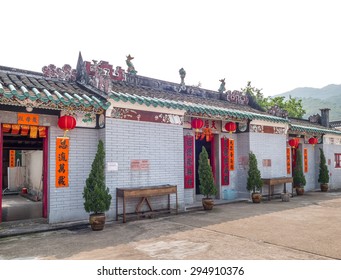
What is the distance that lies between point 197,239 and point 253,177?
523 centimetres

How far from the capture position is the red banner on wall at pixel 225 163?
10.3 metres

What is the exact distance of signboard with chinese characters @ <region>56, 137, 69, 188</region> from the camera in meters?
6.55

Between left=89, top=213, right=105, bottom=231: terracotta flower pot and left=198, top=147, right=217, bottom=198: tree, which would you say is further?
left=198, top=147, right=217, bottom=198: tree

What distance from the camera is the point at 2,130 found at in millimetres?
6211

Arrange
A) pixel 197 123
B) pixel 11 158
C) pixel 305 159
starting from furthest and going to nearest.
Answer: pixel 11 158 < pixel 305 159 < pixel 197 123

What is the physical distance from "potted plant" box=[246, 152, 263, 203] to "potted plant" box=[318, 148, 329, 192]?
536 centimetres

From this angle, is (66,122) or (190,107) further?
(190,107)

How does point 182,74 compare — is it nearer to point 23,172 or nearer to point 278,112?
point 278,112

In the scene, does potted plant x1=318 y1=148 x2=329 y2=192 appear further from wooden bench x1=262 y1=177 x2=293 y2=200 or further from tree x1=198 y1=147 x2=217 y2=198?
tree x1=198 y1=147 x2=217 y2=198

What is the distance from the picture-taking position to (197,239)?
16.8ft

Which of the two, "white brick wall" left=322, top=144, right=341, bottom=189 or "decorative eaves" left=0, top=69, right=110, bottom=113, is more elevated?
"decorative eaves" left=0, top=69, right=110, bottom=113

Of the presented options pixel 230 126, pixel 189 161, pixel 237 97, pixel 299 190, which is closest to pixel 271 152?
pixel 299 190

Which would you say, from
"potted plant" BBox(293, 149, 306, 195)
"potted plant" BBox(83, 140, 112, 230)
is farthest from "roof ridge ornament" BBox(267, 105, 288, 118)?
"potted plant" BBox(83, 140, 112, 230)

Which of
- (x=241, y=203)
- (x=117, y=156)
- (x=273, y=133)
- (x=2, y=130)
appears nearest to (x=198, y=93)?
(x=273, y=133)
